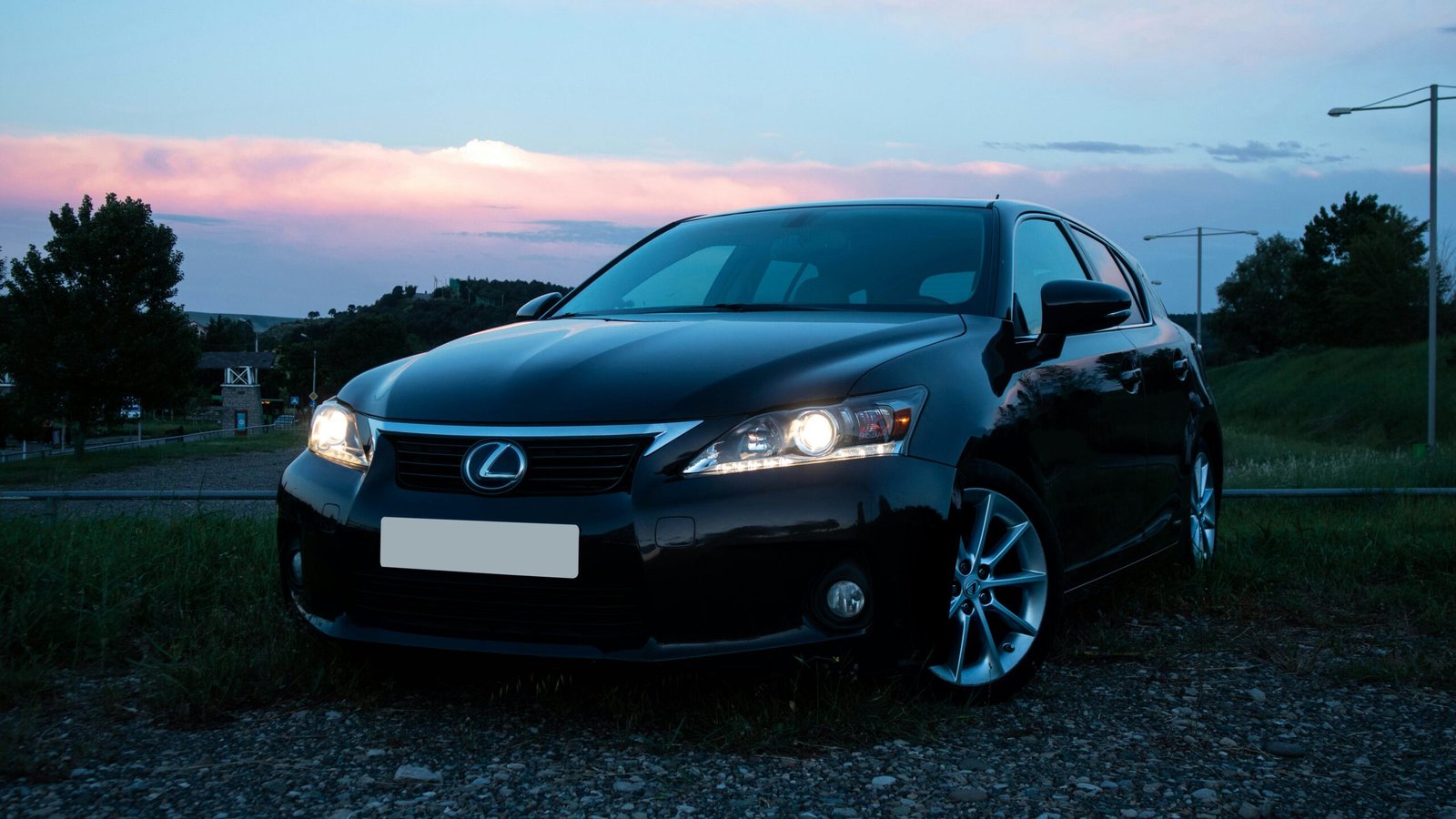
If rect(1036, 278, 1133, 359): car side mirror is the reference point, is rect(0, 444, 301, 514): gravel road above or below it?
below

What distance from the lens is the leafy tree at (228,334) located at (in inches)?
6102

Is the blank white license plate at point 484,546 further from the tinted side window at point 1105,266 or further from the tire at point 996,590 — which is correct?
the tinted side window at point 1105,266

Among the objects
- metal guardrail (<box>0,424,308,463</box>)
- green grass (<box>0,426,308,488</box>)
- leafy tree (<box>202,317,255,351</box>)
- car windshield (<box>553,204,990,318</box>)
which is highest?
leafy tree (<box>202,317,255,351</box>)

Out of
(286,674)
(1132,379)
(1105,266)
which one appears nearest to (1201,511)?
(1105,266)

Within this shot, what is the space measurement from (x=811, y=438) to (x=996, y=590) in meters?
0.92

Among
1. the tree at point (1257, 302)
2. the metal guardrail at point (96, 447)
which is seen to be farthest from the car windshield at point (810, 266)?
the tree at point (1257, 302)

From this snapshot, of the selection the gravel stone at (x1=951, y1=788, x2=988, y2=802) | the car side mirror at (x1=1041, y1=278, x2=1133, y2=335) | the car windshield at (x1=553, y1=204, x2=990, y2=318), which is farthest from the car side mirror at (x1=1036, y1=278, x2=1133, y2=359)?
the gravel stone at (x1=951, y1=788, x2=988, y2=802)

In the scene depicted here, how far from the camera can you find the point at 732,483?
3061mm

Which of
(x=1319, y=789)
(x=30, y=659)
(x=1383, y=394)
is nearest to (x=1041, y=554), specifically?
(x=1319, y=789)

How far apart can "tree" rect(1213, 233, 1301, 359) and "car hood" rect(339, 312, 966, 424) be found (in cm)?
9426

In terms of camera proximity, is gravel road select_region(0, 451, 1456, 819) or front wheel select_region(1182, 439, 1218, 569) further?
front wheel select_region(1182, 439, 1218, 569)

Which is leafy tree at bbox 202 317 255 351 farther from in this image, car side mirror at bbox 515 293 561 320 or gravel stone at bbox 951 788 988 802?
gravel stone at bbox 951 788 988 802

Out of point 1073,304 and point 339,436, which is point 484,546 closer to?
point 339,436

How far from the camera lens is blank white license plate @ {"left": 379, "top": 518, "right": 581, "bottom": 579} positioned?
10.0ft
